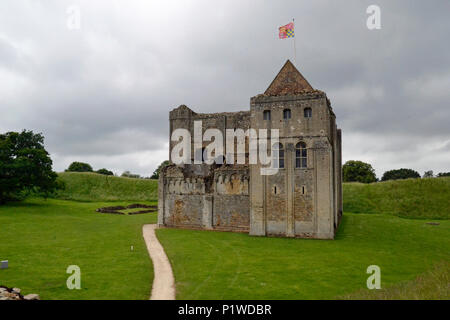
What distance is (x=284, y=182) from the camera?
1141 inches

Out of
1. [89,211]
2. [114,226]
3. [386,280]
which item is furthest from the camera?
[89,211]

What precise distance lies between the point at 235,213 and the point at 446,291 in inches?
817

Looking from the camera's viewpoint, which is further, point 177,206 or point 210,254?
point 177,206

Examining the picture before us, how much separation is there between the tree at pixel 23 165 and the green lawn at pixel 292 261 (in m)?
30.6

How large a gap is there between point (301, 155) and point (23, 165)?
4363 cm

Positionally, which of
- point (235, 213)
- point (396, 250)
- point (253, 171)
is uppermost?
point (253, 171)

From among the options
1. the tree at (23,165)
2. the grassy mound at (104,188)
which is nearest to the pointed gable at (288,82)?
the tree at (23,165)

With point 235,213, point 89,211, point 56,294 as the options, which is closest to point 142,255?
point 56,294

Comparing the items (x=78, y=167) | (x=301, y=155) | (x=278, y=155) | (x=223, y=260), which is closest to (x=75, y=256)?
(x=223, y=260)

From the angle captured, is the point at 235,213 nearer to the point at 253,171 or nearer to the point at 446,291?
the point at 253,171

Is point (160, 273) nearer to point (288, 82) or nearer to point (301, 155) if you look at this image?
point (301, 155)

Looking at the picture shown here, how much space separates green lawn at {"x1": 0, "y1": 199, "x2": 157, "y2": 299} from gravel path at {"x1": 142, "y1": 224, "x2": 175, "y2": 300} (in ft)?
1.27

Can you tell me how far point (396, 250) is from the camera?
23.4 m
